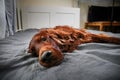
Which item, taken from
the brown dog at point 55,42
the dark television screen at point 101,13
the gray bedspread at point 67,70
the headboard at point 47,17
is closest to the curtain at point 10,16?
the headboard at point 47,17

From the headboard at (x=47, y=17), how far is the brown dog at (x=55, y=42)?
153 cm

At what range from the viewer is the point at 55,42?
0.64m

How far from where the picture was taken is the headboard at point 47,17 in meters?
2.27

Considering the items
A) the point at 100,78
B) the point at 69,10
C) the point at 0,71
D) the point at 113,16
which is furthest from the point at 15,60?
the point at 113,16

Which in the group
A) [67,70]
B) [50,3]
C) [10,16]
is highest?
[50,3]

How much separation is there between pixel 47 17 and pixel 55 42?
1.79 m

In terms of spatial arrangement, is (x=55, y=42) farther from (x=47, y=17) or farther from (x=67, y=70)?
(x=47, y=17)

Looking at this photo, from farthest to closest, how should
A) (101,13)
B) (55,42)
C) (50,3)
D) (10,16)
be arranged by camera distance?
(101,13), (50,3), (10,16), (55,42)

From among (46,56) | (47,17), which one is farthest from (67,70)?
(47,17)

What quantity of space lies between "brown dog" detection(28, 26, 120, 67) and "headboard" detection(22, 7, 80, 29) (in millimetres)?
1527

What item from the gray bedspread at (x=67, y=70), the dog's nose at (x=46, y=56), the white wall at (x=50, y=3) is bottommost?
the gray bedspread at (x=67, y=70)

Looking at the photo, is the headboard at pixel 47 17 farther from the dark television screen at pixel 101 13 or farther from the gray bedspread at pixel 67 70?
the gray bedspread at pixel 67 70

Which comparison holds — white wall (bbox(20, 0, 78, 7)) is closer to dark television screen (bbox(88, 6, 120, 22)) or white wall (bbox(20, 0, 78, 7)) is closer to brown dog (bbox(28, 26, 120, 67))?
dark television screen (bbox(88, 6, 120, 22))

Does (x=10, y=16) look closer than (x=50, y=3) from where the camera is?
Yes
